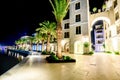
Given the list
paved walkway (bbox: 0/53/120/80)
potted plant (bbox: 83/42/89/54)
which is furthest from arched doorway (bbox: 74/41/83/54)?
paved walkway (bbox: 0/53/120/80)

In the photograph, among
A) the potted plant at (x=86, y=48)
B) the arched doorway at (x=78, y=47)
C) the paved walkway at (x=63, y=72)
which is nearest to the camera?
the paved walkway at (x=63, y=72)

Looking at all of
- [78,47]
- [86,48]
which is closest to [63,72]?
[86,48]

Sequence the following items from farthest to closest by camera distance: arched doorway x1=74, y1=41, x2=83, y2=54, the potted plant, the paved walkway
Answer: arched doorway x1=74, y1=41, x2=83, y2=54 < the potted plant < the paved walkway

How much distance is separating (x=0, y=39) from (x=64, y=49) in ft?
272

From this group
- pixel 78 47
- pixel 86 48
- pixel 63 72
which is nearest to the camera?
pixel 63 72

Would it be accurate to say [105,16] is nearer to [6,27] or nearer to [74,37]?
[74,37]

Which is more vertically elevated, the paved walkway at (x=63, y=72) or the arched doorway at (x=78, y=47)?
the arched doorway at (x=78, y=47)

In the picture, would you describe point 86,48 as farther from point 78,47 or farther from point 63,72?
point 63,72

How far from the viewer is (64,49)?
43750 millimetres

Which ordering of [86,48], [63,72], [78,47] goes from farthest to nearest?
[78,47]
[86,48]
[63,72]

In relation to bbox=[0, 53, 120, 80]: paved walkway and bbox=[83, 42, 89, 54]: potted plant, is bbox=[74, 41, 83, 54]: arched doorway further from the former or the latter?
bbox=[0, 53, 120, 80]: paved walkway

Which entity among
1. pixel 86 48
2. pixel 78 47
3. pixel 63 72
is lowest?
pixel 63 72

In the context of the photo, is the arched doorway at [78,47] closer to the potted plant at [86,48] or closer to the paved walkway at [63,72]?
the potted plant at [86,48]

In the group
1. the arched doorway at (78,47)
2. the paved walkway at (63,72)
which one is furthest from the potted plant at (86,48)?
the paved walkway at (63,72)
